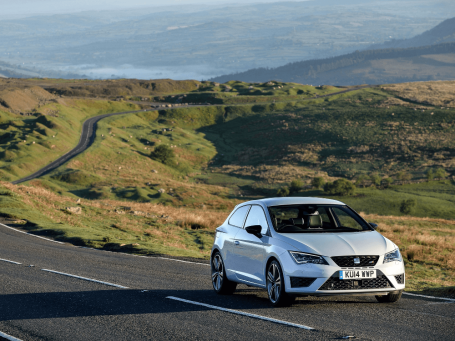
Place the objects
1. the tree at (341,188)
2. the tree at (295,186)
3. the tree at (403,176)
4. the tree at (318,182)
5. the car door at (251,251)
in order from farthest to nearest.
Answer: the tree at (403,176), the tree at (295,186), the tree at (318,182), the tree at (341,188), the car door at (251,251)

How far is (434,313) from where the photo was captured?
9.05 m

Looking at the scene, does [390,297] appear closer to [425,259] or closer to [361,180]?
[425,259]

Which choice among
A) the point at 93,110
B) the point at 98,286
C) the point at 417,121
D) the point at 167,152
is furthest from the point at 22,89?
the point at 98,286

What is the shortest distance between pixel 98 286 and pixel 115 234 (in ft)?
58.3

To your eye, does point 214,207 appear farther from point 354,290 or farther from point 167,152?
point 354,290

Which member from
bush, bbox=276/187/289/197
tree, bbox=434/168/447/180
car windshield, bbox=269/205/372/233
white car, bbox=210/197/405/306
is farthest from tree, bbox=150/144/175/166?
car windshield, bbox=269/205/372/233

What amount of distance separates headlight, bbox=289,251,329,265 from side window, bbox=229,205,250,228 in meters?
2.48

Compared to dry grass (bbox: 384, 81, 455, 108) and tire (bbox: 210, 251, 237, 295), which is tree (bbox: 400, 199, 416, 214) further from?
dry grass (bbox: 384, 81, 455, 108)

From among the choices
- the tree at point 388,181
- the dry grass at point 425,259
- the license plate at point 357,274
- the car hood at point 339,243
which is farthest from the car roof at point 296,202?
the tree at point 388,181

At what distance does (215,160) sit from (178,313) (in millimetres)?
104473

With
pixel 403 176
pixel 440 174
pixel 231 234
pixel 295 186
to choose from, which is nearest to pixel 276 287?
pixel 231 234

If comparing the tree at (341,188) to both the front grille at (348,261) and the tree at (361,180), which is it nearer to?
the tree at (361,180)

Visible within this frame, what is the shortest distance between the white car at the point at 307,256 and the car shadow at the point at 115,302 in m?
0.50

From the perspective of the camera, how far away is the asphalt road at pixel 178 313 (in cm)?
793
